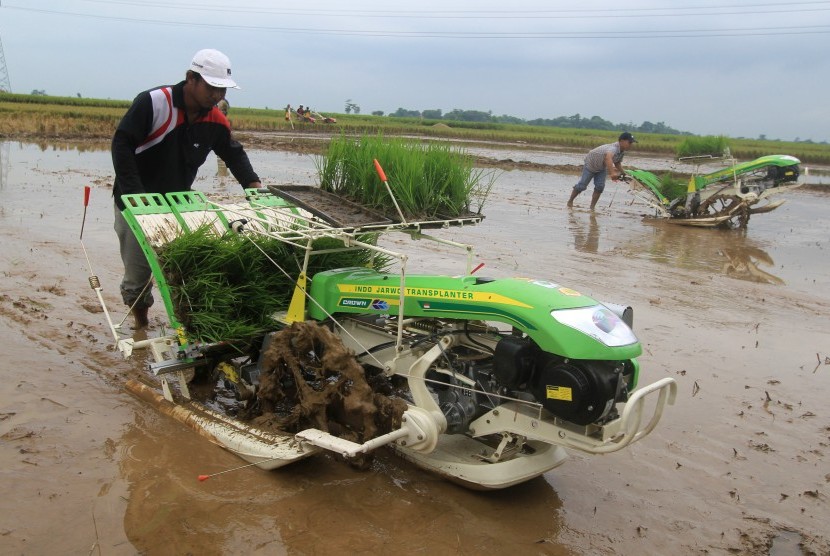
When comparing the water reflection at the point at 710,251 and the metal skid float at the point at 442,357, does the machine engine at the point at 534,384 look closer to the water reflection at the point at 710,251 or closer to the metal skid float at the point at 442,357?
the metal skid float at the point at 442,357

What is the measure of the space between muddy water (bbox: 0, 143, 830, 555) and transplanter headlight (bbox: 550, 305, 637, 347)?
1.06 m

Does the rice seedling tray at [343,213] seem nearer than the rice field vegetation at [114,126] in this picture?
Yes

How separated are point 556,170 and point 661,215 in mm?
11627

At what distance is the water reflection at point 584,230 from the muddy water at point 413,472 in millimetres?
2957

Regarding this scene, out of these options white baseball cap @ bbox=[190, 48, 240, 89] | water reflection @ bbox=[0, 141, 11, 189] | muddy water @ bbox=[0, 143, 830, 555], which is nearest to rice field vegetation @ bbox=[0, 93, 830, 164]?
water reflection @ bbox=[0, 141, 11, 189]

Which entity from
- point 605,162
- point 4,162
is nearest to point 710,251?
point 605,162

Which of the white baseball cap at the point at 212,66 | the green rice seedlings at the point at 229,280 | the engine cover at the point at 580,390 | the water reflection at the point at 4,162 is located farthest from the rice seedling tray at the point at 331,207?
the water reflection at the point at 4,162

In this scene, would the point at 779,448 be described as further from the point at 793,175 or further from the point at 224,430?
the point at 793,175

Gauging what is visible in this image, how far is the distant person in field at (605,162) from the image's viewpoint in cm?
1427

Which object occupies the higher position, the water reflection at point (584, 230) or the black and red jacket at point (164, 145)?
the black and red jacket at point (164, 145)

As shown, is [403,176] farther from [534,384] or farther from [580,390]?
[580,390]

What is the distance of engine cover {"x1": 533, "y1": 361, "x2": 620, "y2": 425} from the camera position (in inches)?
120

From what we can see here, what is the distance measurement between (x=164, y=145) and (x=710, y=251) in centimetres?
909

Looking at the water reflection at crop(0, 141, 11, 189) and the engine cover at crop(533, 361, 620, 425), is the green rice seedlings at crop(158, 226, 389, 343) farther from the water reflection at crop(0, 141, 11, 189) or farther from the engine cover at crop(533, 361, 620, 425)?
the water reflection at crop(0, 141, 11, 189)
